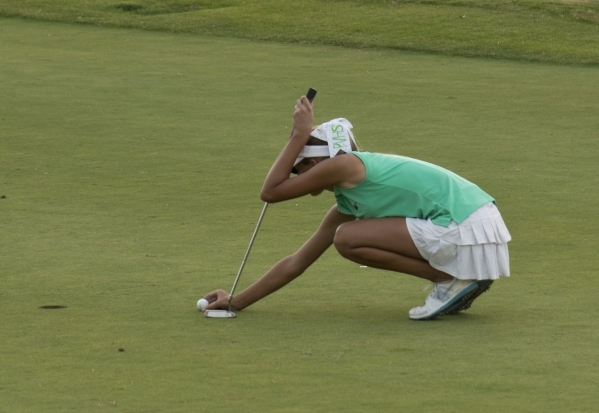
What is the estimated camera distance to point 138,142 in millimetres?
9867

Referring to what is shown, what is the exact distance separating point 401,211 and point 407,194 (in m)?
0.09

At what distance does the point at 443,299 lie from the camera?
5.21m

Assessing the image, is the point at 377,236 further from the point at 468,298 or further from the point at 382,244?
the point at 468,298

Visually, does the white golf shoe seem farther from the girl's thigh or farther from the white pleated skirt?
the girl's thigh

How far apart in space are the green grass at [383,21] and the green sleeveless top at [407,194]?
33.3ft

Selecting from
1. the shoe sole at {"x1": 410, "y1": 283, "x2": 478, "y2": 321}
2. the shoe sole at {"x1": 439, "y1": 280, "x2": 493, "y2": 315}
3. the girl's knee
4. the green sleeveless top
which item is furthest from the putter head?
the shoe sole at {"x1": 439, "y1": 280, "x2": 493, "y2": 315}

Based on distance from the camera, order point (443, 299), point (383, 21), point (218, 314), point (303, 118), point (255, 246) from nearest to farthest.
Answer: point (303, 118) → point (443, 299) → point (218, 314) → point (255, 246) → point (383, 21)

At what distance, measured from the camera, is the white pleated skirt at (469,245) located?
516 centimetres

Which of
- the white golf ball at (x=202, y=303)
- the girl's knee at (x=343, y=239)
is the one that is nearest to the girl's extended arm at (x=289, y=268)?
the white golf ball at (x=202, y=303)

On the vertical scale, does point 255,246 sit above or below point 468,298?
below

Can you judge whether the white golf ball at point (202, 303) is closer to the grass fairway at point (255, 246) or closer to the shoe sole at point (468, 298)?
the grass fairway at point (255, 246)

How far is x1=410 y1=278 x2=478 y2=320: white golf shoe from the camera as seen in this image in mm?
5207

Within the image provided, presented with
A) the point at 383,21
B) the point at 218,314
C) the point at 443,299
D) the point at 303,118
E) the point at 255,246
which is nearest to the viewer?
the point at 303,118

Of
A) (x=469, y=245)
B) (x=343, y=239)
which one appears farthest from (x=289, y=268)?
(x=469, y=245)
